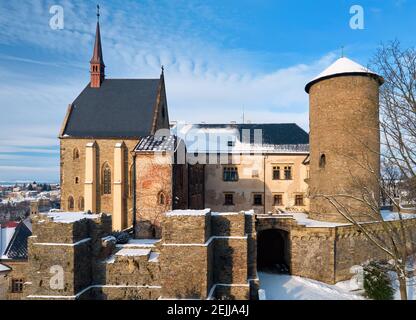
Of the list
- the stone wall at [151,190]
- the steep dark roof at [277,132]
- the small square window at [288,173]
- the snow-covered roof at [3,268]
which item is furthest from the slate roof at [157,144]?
the snow-covered roof at [3,268]

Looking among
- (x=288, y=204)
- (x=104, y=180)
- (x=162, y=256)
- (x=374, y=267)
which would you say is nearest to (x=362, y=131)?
(x=374, y=267)

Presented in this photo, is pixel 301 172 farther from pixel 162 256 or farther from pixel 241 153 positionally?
pixel 162 256

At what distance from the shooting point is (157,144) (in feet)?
57.8

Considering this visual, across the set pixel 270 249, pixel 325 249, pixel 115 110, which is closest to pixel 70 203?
pixel 115 110

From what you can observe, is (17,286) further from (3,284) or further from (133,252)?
(133,252)

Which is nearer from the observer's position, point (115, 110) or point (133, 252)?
point (133, 252)

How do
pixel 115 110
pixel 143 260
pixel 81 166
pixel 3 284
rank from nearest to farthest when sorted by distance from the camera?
pixel 143 260
pixel 3 284
pixel 81 166
pixel 115 110

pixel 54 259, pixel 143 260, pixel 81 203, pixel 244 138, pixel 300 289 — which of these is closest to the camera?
pixel 54 259

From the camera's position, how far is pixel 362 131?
1917cm

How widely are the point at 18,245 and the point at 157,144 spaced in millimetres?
16264

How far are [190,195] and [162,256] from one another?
38.0 ft

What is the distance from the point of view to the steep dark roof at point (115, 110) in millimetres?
23375

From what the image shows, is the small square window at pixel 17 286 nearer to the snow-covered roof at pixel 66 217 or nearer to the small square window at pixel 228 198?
the snow-covered roof at pixel 66 217

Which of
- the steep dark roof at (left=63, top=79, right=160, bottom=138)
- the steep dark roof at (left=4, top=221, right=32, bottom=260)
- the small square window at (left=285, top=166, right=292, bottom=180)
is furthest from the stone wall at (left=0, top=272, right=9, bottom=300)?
the small square window at (left=285, top=166, right=292, bottom=180)
